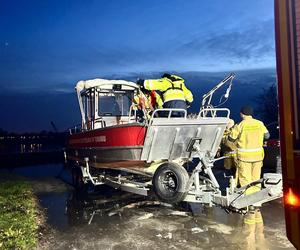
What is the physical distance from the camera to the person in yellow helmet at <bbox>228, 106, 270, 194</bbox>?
6355mm

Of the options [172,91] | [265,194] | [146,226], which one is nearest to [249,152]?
[265,194]

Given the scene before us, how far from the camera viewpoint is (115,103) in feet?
33.2

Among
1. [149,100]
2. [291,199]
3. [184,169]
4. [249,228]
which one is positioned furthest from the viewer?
[149,100]

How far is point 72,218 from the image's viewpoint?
755 cm

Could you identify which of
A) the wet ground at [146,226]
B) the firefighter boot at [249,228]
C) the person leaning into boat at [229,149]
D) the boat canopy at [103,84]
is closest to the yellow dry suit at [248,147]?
the person leaning into boat at [229,149]

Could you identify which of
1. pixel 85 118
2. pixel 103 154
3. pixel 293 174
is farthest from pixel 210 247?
pixel 85 118

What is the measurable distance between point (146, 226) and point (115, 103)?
14.5ft

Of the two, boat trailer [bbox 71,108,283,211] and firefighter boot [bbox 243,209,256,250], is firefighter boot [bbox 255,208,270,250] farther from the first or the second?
boat trailer [bbox 71,108,283,211]

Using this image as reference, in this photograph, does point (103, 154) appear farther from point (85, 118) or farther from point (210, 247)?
point (210, 247)

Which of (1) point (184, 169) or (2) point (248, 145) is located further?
(1) point (184, 169)

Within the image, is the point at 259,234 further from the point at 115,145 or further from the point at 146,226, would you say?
the point at 115,145

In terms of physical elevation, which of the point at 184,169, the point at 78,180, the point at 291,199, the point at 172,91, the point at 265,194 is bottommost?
the point at 78,180

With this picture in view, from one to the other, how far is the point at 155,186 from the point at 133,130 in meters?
1.25

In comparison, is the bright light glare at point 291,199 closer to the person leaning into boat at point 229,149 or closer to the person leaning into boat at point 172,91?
the person leaning into boat at point 229,149
